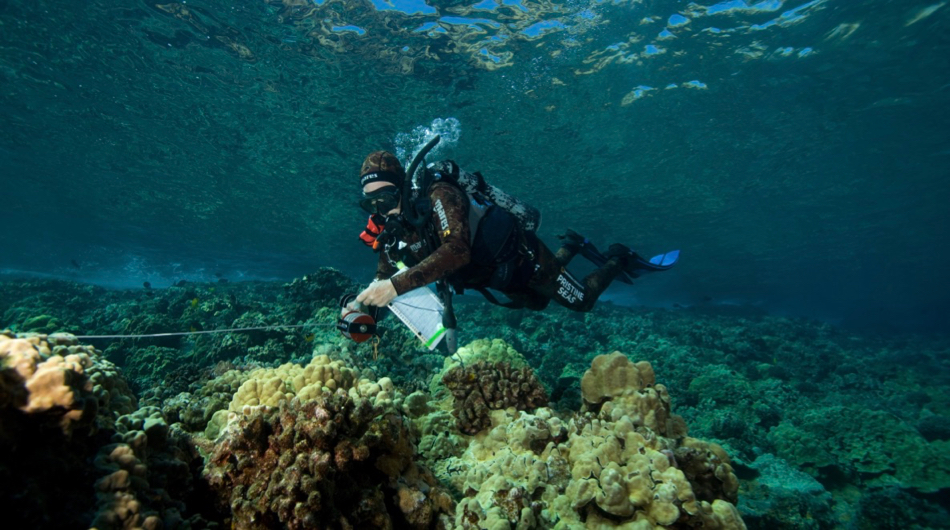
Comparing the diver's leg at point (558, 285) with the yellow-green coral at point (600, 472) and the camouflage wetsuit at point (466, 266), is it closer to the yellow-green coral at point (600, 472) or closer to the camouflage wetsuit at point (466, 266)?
the camouflage wetsuit at point (466, 266)

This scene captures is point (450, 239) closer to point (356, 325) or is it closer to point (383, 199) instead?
point (383, 199)

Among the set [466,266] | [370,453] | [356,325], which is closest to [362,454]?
[370,453]

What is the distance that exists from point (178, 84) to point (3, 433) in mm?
18782

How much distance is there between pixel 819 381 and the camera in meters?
13.2

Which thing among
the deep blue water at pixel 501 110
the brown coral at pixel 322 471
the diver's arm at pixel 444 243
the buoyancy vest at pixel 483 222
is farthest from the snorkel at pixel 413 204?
the deep blue water at pixel 501 110

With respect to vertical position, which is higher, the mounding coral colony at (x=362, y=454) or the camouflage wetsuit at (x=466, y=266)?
the camouflage wetsuit at (x=466, y=266)

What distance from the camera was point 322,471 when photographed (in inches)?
79.4

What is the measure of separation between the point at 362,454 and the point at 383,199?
330 centimetres

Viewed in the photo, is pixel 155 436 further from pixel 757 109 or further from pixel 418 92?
pixel 757 109

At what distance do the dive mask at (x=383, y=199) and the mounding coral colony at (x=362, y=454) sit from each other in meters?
2.12

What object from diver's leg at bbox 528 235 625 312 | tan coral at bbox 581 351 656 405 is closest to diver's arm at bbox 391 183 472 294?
diver's leg at bbox 528 235 625 312

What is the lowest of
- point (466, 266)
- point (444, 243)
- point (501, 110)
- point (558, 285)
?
point (558, 285)

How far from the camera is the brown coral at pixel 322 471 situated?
1948 mm

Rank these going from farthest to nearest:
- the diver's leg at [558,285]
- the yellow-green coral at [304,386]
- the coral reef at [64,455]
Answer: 1. the diver's leg at [558,285]
2. the yellow-green coral at [304,386]
3. the coral reef at [64,455]
